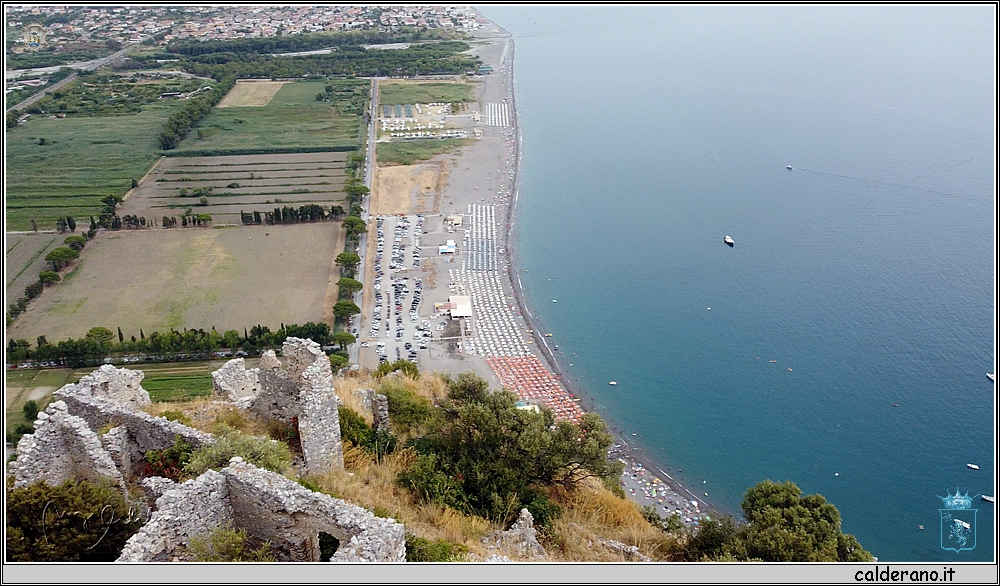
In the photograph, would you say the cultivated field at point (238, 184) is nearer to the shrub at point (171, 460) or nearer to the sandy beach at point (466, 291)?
the sandy beach at point (466, 291)

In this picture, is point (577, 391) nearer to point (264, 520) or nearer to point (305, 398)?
point (305, 398)

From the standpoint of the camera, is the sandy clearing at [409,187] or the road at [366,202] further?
the sandy clearing at [409,187]

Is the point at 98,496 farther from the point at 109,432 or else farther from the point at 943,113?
the point at 943,113

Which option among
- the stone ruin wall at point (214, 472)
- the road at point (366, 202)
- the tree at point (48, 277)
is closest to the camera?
the stone ruin wall at point (214, 472)

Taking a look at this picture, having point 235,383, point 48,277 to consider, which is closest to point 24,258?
point 48,277

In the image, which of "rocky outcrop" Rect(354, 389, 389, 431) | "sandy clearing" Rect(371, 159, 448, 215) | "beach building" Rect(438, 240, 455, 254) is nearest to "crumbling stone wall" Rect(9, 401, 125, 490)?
"rocky outcrop" Rect(354, 389, 389, 431)

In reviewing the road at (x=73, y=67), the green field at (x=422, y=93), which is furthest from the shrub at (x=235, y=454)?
the road at (x=73, y=67)

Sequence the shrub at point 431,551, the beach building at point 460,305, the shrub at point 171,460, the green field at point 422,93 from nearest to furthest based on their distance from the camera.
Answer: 1. the shrub at point 431,551
2. the shrub at point 171,460
3. the beach building at point 460,305
4. the green field at point 422,93

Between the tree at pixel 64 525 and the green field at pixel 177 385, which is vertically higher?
the tree at pixel 64 525
